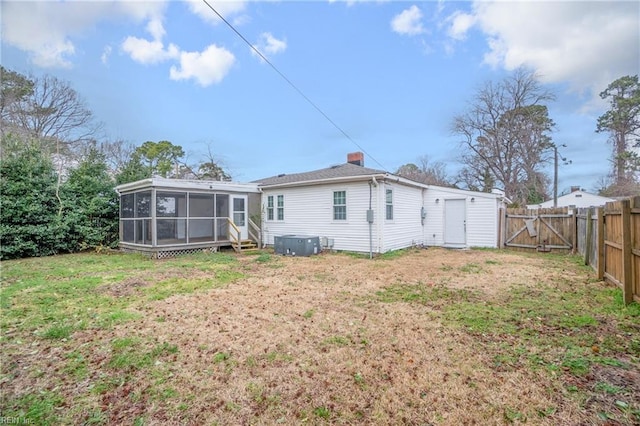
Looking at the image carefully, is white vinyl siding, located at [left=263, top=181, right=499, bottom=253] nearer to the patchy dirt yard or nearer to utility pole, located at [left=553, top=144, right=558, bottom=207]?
the patchy dirt yard

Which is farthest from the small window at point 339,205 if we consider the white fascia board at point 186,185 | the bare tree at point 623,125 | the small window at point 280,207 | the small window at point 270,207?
the bare tree at point 623,125

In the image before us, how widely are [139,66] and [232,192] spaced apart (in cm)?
663

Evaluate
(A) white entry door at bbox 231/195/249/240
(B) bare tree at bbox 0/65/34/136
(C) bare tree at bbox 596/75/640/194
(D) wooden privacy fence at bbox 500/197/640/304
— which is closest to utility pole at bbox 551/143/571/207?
(C) bare tree at bbox 596/75/640/194

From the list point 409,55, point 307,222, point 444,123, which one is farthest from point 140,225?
point 444,123

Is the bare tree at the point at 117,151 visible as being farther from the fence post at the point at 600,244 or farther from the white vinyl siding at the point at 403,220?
the fence post at the point at 600,244

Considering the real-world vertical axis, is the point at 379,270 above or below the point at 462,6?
below

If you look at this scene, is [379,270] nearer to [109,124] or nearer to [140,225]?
[140,225]

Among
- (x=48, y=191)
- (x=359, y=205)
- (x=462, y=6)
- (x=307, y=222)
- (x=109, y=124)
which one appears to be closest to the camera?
(x=462, y=6)

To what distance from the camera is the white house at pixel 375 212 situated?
1039 centimetres

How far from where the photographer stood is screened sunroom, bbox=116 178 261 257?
10.6 meters

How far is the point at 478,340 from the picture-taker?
3430 mm

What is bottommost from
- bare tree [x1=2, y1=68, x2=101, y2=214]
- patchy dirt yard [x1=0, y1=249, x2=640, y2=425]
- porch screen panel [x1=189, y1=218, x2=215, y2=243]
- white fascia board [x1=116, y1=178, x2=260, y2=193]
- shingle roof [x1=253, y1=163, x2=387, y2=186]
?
patchy dirt yard [x1=0, y1=249, x2=640, y2=425]

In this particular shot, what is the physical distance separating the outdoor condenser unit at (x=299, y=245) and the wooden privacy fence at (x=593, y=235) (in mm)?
7662

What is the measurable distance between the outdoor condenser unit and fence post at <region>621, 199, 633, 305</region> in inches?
314
